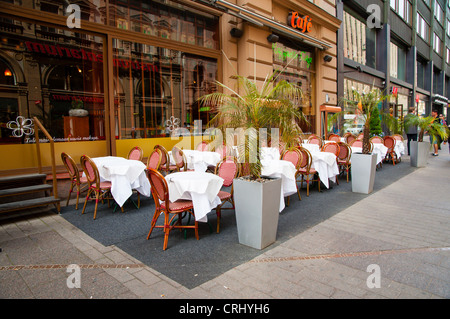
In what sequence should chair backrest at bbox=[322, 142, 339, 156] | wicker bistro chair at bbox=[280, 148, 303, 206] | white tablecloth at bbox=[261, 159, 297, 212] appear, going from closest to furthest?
white tablecloth at bbox=[261, 159, 297, 212] → wicker bistro chair at bbox=[280, 148, 303, 206] → chair backrest at bbox=[322, 142, 339, 156]

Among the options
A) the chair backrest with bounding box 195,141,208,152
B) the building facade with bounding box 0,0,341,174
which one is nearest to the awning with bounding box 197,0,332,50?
the building facade with bounding box 0,0,341,174

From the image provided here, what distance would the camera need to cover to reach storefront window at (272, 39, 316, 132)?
38.8ft

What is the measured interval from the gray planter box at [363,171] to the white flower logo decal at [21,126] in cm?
740

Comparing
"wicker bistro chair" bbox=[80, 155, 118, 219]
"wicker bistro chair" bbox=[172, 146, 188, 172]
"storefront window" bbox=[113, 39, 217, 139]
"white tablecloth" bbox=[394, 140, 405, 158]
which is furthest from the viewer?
"white tablecloth" bbox=[394, 140, 405, 158]

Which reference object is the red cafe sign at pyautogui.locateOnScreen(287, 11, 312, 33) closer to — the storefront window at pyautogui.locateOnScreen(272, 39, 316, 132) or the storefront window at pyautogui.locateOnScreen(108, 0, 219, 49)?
the storefront window at pyautogui.locateOnScreen(272, 39, 316, 132)

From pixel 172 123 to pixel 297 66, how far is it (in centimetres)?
694

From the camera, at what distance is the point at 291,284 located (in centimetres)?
288

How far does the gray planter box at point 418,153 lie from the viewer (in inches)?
415

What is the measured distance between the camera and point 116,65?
7855mm

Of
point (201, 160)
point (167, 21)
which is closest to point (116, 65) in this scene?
point (167, 21)

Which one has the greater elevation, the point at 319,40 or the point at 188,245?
the point at 319,40

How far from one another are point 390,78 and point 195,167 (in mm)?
19997

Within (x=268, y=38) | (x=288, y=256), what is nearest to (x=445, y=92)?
(x=268, y=38)

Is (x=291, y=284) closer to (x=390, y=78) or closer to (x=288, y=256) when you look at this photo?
(x=288, y=256)
